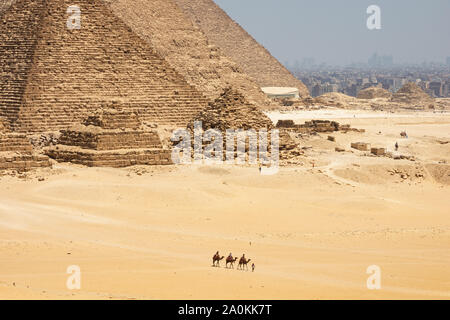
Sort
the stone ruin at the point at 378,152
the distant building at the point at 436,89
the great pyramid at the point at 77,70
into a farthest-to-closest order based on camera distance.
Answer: the distant building at the point at 436,89, the great pyramid at the point at 77,70, the stone ruin at the point at 378,152

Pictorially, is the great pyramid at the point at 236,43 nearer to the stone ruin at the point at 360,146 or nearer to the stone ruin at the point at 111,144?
the stone ruin at the point at 360,146

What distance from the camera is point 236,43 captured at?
94.4 meters

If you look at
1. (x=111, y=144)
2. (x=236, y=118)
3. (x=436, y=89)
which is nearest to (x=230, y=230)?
(x=111, y=144)

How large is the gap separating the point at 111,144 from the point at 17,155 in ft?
11.6

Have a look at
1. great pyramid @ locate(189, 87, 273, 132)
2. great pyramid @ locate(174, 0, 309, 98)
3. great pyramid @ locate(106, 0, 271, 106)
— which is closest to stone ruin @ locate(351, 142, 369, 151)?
great pyramid @ locate(189, 87, 273, 132)

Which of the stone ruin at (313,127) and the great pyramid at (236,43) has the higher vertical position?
the great pyramid at (236,43)

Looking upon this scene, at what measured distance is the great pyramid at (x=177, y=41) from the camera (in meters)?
64.4

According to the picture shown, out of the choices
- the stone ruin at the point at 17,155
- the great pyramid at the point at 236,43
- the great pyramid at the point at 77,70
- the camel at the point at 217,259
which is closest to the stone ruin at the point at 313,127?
the great pyramid at the point at 77,70

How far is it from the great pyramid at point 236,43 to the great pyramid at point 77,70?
4998 cm

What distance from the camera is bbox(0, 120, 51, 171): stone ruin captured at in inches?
1099

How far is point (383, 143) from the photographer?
42.7 metres

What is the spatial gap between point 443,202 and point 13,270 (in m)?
15.1

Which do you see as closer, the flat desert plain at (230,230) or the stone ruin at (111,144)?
the flat desert plain at (230,230)

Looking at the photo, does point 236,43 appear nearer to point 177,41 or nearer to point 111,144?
point 177,41
